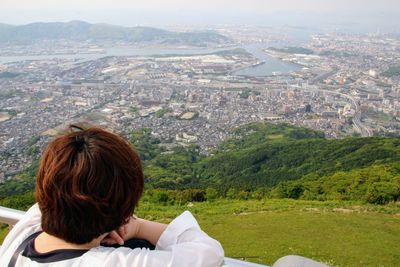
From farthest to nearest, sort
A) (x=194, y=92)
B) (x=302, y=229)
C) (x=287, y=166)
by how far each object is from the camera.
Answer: (x=194, y=92) < (x=287, y=166) < (x=302, y=229)

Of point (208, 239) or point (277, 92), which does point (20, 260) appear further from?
point (277, 92)

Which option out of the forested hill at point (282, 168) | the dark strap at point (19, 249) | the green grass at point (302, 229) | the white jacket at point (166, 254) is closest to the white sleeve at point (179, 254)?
the white jacket at point (166, 254)

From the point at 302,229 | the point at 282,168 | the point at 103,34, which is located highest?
the point at 103,34

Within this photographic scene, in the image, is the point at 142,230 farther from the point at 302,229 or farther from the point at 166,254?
the point at 302,229

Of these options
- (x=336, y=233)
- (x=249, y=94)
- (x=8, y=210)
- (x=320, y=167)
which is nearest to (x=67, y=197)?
(x=8, y=210)

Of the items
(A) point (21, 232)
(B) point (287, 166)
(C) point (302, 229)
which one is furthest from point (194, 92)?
(A) point (21, 232)

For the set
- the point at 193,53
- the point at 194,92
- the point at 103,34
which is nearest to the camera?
the point at 194,92
